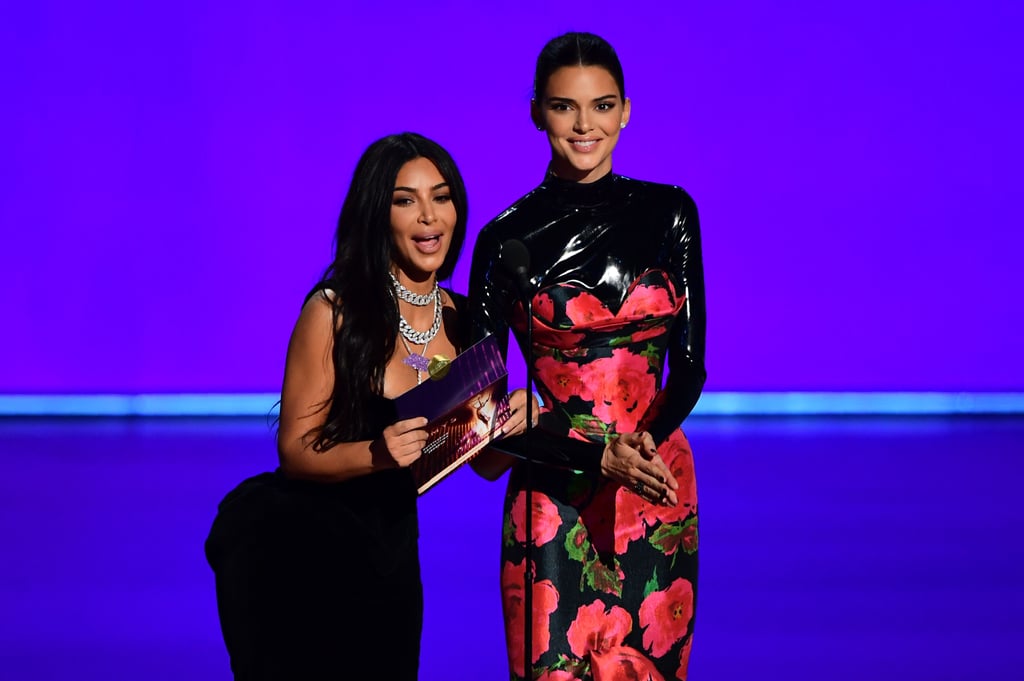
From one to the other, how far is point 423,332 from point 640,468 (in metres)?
0.48

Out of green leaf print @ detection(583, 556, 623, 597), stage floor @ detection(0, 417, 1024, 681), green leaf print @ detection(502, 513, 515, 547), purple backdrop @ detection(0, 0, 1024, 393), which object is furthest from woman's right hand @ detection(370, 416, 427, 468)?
purple backdrop @ detection(0, 0, 1024, 393)

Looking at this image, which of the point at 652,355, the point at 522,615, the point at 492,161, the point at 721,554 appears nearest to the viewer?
the point at 522,615

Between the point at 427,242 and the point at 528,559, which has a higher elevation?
the point at 427,242

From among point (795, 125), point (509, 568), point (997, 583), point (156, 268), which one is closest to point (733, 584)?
Result: point (997, 583)

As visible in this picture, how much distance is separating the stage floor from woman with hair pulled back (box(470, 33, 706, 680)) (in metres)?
1.56

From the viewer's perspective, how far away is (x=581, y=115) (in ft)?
8.33

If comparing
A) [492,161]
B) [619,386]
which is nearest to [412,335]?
[619,386]

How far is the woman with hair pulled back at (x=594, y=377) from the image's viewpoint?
2.53 meters

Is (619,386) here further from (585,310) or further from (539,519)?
(539,519)

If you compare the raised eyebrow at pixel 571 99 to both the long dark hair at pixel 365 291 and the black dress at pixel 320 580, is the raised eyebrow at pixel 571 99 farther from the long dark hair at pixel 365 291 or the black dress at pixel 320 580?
the black dress at pixel 320 580

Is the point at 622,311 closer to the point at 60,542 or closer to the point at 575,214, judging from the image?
the point at 575,214

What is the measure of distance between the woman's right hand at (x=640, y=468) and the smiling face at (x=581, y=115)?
20.6 inches

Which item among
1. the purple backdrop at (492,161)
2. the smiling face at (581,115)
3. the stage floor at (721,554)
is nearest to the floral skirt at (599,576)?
the smiling face at (581,115)

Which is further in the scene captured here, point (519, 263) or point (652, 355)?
point (652, 355)
